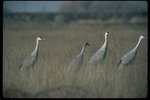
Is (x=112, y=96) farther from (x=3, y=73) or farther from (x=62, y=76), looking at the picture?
(x=3, y=73)

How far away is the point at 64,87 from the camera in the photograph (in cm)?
246

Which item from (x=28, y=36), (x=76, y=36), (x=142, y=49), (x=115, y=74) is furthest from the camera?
(x=76, y=36)

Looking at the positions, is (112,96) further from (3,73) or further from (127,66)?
(3,73)

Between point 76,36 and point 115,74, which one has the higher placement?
point 76,36

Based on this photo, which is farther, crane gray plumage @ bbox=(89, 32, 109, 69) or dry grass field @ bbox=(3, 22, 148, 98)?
crane gray plumage @ bbox=(89, 32, 109, 69)

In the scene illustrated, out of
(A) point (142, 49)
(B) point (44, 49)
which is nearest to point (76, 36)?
(B) point (44, 49)

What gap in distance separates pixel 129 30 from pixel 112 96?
3.31 metres

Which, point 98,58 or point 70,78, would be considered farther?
point 98,58

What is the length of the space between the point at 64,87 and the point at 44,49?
205 centimetres

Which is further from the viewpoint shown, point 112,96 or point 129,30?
point 129,30

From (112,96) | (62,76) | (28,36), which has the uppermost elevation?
(28,36)

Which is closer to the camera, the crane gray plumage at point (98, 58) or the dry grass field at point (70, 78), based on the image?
the dry grass field at point (70, 78)

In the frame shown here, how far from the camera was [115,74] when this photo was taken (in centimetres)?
270

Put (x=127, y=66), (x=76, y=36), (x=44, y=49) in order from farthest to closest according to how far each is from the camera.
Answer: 1. (x=76, y=36)
2. (x=44, y=49)
3. (x=127, y=66)
